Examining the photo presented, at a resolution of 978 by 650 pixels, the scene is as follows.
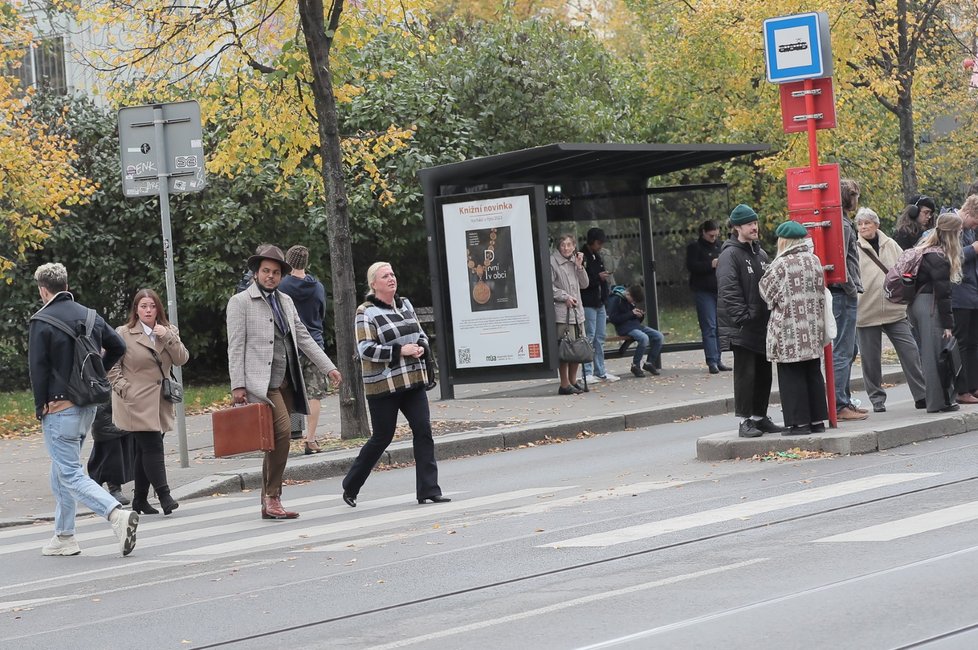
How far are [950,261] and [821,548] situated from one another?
19.5 ft

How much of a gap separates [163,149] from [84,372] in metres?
4.56

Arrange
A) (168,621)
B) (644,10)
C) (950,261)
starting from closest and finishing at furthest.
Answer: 1. (168,621)
2. (950,261)
3. (644,10)

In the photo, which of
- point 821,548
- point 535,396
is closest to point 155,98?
point 535,396

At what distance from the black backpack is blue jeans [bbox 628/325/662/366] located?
404 inches

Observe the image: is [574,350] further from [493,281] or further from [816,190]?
[816,190]

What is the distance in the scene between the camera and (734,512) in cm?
881

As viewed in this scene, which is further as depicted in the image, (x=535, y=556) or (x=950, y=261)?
(x=950, y=261)

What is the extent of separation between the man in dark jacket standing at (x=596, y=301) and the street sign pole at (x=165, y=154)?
6245 millimetres

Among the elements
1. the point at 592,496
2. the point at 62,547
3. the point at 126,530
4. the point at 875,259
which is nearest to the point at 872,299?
the point at 875,259

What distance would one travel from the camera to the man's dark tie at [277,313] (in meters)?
10.7

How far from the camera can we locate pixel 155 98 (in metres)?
17.4

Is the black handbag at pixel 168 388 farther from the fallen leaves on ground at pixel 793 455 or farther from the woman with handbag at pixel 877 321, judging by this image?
the woman with handbag at pixel 877 321

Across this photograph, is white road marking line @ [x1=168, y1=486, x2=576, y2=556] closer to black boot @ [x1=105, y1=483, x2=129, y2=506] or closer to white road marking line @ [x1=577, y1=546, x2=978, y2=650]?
black boot @ [x1=105, y1=483, x2=129, y2=506]

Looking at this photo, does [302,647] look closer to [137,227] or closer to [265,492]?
[265,492]
